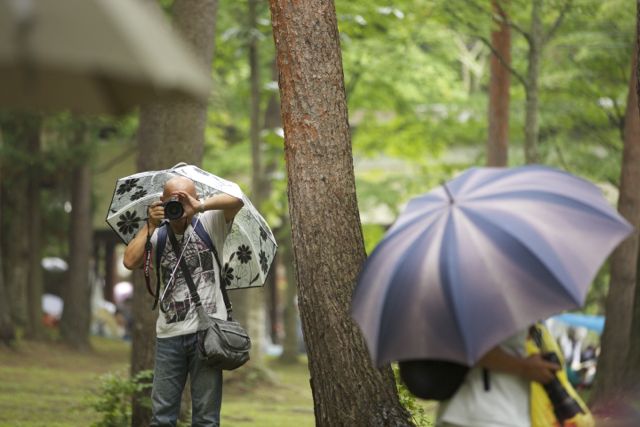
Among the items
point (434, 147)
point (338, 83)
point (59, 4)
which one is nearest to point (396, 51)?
point (434, 147)

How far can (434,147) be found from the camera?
86.1 ft

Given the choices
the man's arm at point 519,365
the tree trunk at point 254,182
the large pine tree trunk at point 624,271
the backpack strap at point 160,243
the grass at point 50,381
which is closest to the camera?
the man's arm at point 519,365

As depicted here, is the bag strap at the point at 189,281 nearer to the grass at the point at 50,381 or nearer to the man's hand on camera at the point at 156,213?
the man's hand on camera at the point at 156,213

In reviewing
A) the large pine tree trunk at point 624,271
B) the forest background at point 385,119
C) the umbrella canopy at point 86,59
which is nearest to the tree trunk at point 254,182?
the forest background at point 385,119

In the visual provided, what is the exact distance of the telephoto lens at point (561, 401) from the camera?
5113 millimetres

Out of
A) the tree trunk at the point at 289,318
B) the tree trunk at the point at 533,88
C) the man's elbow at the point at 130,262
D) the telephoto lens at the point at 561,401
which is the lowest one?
the telephoto lens at the point at 561,401

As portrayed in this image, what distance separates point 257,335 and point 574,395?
1684 centimetres

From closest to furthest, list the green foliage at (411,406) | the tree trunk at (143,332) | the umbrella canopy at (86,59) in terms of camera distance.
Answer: the umbrella canopy at (86,59) < the green foliage at (411,406) < the tree trunk at (143,332)

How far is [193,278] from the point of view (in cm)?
721

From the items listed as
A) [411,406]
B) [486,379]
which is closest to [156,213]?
[411,406]

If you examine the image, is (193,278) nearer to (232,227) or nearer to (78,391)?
(232,227)

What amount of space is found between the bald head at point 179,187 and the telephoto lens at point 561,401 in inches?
110

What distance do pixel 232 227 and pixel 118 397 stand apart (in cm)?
323

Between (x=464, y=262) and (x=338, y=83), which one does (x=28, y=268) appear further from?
(x=464, y=262)
